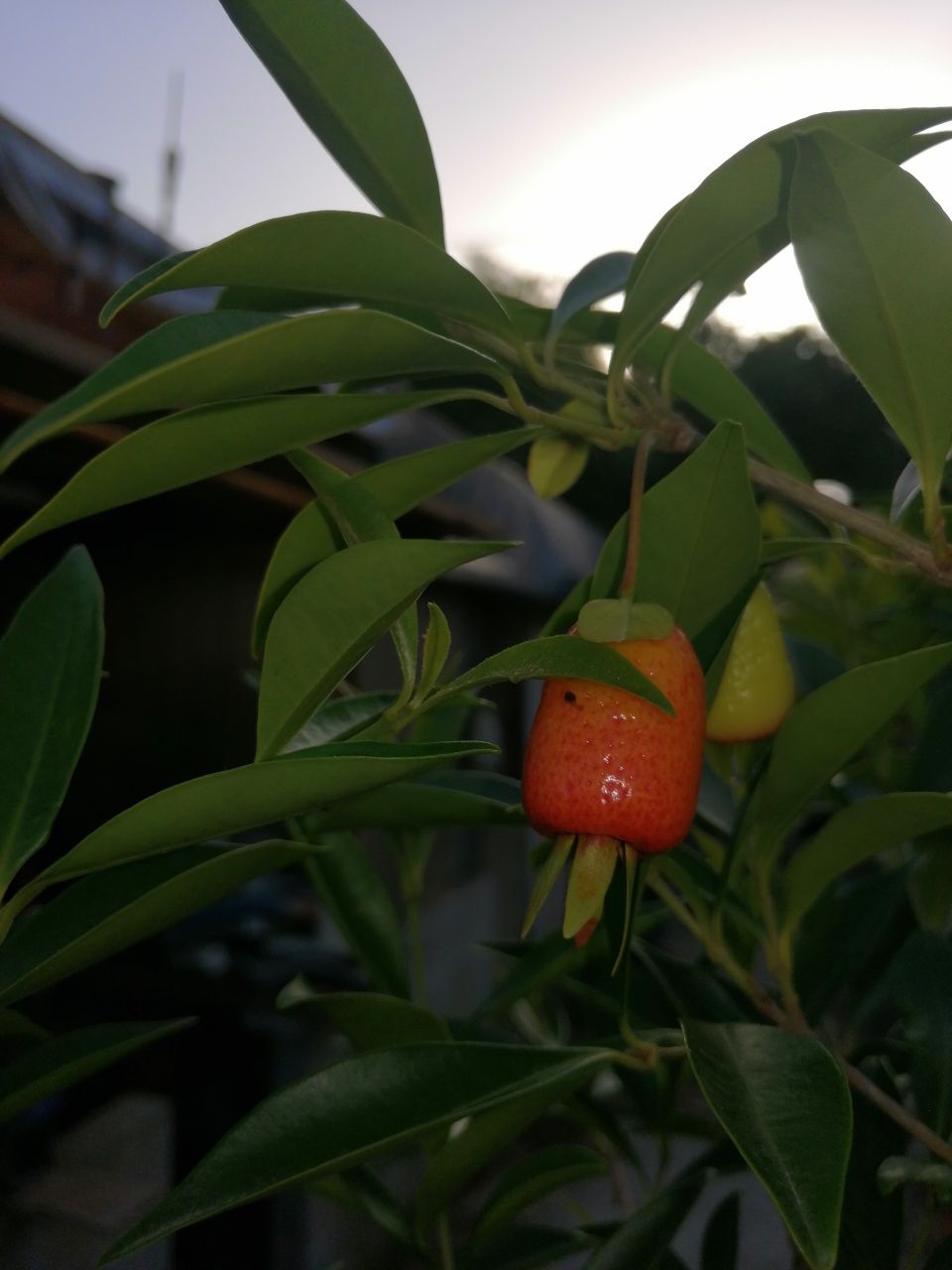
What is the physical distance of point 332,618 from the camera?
1.61ft

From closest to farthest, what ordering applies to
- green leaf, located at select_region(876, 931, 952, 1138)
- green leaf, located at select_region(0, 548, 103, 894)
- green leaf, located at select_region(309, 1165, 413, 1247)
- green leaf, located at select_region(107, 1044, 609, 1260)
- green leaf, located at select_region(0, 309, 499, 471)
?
green leaf, located at select_region(0, 309, 499, 471), green leaf, located at select_region(107, 1044, 609, 1260), green leaf, located at select_region(0, 548, 103, 894), green leaf, located at select_region(876, 931, 952, 1138), green leaf, located at select_region(309, 1165, 413, 1247)

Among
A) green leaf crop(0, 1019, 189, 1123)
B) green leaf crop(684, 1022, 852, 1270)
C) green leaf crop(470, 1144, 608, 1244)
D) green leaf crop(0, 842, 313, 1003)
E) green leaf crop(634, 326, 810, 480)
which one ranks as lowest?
green leaf crop(470, 1144, 608, 1244)

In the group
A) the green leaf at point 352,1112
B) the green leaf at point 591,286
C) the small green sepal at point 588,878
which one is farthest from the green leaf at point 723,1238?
the green leaf at point 591,286

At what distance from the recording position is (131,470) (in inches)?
18.5

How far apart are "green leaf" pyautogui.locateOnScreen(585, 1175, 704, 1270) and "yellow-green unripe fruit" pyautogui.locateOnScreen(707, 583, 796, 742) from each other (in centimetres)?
32

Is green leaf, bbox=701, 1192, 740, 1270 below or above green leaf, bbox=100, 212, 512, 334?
below

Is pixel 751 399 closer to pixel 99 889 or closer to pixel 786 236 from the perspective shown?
pixel 786 236

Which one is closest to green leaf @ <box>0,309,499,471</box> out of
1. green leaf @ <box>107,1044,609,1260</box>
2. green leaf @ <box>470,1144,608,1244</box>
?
green leaf @ <box>107,1044,609,1260</box>

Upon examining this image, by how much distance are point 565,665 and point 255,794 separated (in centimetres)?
14

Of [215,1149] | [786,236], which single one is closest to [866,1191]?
[215,1149]

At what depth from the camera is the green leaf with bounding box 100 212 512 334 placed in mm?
430

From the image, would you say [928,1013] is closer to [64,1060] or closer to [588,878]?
[588,878]

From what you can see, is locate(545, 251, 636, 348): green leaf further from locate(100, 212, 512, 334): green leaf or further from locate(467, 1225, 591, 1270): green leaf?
locate(467, 1225, 591, 1270): green leaf

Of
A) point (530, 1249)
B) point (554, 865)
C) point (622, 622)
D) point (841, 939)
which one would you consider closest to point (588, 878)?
point (554, 865)
